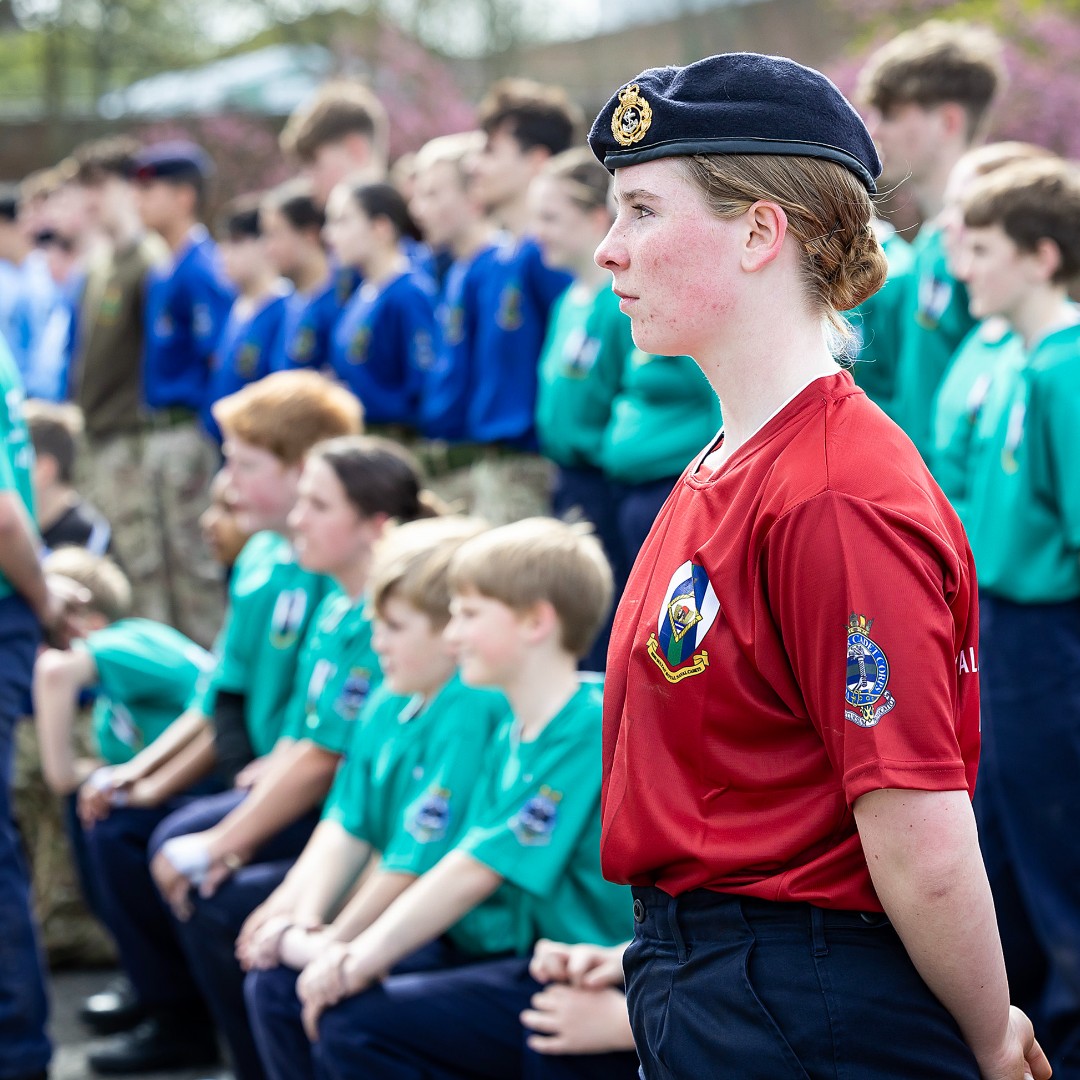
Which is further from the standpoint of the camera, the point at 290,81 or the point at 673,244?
the point at 290,81

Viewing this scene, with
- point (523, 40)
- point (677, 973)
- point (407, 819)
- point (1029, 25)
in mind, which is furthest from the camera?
point (523, 40)

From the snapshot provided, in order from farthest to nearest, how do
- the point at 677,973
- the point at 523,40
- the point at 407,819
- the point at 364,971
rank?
the point at 523,40
the point at 407,819
the point at 364,971
the point at 677,973

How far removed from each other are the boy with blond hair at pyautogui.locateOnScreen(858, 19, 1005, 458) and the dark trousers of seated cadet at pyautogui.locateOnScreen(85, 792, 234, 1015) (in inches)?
88.3

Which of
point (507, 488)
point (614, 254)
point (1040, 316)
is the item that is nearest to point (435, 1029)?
point (614, 254)

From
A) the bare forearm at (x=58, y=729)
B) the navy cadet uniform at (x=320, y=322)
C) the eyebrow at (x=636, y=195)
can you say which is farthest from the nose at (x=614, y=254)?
the navy cadet uniform at (x=320, y=322)

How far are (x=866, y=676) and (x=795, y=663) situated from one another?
0.08 meters

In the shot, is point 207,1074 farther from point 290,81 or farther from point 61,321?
point 290,81

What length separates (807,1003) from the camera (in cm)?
162

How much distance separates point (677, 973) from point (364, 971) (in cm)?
139

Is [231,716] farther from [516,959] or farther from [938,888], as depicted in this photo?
[938,888]

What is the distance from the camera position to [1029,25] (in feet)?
27.8

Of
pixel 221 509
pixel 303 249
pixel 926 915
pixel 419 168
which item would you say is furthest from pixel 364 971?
pixel 303 249

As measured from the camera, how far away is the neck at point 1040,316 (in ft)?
11.7

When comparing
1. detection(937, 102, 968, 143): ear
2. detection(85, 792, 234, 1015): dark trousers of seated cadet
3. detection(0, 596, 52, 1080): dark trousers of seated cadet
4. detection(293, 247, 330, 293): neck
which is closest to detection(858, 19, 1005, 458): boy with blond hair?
detection(937, 102, 968, 143): ear
